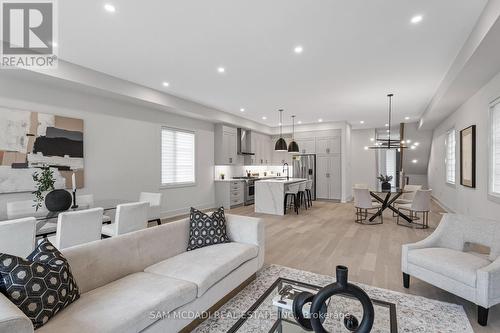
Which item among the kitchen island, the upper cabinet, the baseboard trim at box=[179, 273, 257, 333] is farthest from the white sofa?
the upper cabinet

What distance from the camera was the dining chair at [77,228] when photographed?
2531 mm

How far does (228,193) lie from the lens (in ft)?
25.7

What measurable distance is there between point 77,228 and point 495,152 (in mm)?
5934

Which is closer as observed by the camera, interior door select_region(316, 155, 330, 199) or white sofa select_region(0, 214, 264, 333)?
white sofa select_region(0, 214, 264, 333)

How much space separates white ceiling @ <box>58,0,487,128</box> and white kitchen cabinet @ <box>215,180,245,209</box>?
3223 millimetres

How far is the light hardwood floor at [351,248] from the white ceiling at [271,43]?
3.00m

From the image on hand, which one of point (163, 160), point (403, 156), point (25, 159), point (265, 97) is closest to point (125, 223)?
point (25, 159)

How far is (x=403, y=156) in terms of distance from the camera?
34.5 ft

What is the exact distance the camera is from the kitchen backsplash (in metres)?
8.42

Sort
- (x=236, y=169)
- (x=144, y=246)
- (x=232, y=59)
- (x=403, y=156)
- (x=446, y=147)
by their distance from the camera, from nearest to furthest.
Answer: (x=144, y=246) → (x=232, y=59) → (x=446, y=147) → (x=236, y=169) → (x=403, y=156)

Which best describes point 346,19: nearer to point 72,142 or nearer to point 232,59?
point 232,59

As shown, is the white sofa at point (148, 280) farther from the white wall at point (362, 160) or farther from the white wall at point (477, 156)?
the white wall at point (362, 160)

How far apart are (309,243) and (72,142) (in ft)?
15.1

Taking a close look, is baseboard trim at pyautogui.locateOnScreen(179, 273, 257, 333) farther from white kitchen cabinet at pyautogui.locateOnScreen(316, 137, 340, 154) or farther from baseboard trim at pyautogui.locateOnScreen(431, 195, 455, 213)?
white kitchen cabinet at pyautogui.locateOnScreen(316, 137, 340, 154)
